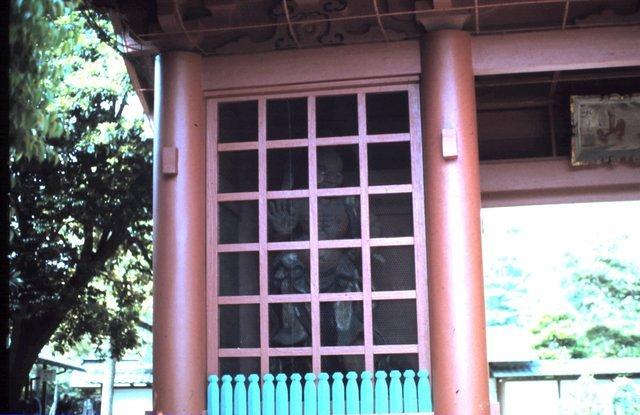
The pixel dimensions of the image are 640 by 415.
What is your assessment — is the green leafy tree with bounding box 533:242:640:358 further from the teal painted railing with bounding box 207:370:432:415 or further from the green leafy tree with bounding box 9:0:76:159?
the teal painted railing with bounding box 207:370:432:415

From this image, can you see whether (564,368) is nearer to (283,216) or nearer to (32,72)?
(283,216)

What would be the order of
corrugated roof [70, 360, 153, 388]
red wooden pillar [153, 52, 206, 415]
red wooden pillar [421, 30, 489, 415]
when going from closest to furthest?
1. red wooden pillar [421, 30, 489, 415]
2. red wooden pillar [153, 52, 206, 415]
3. corrugated roof [70, 360, 153, 388]

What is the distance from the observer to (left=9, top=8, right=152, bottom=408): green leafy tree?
28.2ft

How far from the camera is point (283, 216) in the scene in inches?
190

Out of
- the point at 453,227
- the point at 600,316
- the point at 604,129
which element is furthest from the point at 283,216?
the point at 600,316

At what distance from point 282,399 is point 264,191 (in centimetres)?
103

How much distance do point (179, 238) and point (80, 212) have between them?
465 centimetres

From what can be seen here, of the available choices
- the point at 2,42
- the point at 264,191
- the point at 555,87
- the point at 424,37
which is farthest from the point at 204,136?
the point at 555,87

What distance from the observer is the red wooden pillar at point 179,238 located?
461 centimetres

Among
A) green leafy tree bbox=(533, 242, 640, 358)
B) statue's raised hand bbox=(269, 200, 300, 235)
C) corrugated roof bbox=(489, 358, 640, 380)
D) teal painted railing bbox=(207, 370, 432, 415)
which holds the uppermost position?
green leafy tree bbox=(533, 242, 640, 358)

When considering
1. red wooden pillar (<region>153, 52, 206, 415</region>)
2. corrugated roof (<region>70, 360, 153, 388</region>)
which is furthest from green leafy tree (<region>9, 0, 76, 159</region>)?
corrugated roof (<region>70, 360, 153, 388</region>)

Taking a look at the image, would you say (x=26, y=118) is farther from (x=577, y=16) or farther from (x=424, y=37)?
(x=577, y=16)

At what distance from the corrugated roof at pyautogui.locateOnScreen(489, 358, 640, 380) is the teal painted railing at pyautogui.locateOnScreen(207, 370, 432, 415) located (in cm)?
917

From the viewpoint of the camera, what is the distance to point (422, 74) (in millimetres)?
4746
